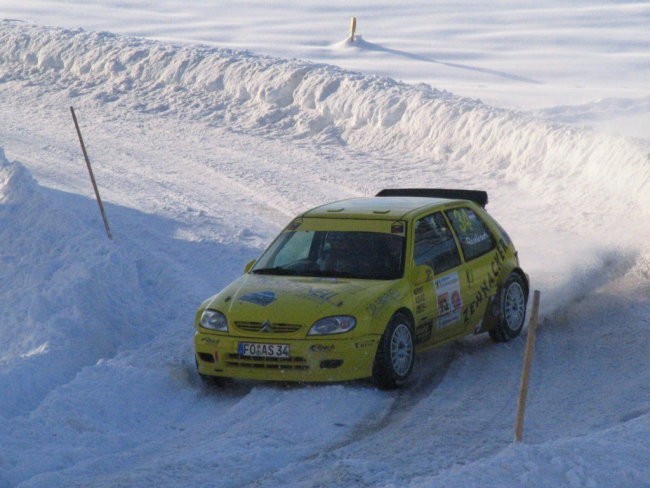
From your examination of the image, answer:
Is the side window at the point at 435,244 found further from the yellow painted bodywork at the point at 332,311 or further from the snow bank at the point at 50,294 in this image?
the snow bank at the point at 50,294

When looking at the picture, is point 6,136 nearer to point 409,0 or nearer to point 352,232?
point 352,232

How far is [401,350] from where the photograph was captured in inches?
344

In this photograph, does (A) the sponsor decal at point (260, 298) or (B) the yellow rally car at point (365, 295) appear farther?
(A) the sponsor decal at point (260, 298)

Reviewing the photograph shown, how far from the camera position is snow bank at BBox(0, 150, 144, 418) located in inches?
377

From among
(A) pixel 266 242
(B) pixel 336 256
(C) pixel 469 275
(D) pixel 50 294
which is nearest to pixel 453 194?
(C) pixel 469 275

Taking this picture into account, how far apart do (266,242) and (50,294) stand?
352 centimetres

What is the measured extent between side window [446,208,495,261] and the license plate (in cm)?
223

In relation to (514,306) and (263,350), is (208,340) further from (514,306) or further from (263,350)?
(514,306)

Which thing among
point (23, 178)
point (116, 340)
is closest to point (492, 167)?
point (23, 178)

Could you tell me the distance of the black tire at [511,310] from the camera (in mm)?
10133

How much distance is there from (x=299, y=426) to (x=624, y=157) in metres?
11.3

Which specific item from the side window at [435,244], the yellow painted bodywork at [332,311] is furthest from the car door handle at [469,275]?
the side window at [435,244]

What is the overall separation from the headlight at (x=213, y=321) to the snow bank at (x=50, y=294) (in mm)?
1415

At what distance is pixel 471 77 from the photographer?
3438 cm
